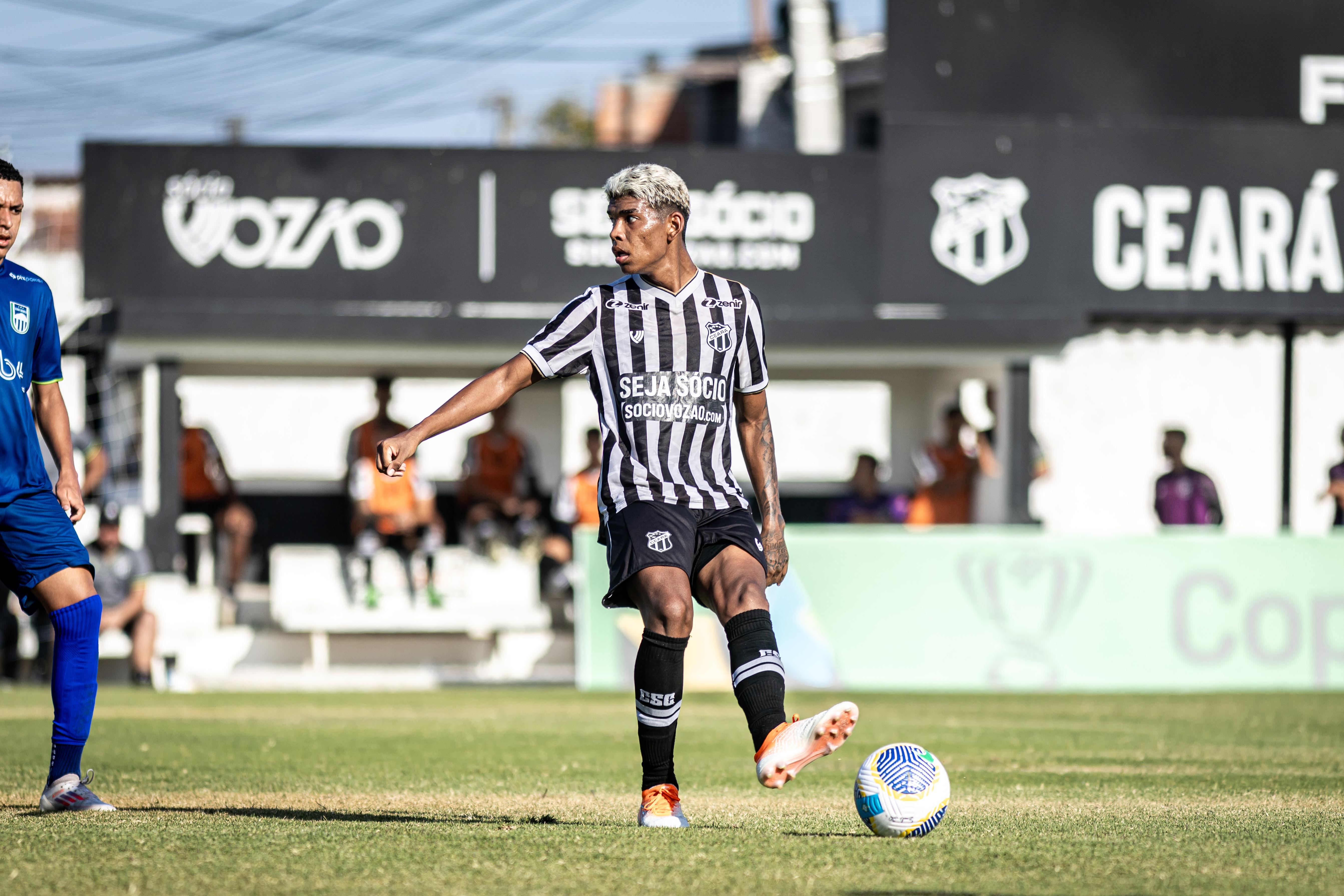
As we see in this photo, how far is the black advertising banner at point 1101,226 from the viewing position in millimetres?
17156

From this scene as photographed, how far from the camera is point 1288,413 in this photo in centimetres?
1794

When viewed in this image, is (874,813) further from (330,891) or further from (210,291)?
(210,291)

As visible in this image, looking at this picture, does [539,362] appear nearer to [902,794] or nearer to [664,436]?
[664,436]

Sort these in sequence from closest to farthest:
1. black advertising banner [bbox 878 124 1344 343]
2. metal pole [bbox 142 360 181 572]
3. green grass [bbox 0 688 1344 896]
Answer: green grass [bbox 0 688 1344 896] → metal pole [bbox 142 360 181 572] → black advertising banner [bbox 878 124 1344 343]

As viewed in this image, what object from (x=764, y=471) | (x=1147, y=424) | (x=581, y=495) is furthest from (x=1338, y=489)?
(x=764, y=471)

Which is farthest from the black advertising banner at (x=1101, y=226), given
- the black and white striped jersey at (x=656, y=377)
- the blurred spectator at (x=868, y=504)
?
the black and white striped jersey at (x=656, y=377)

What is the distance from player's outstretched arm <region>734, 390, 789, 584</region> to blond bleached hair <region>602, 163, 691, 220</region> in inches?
27.6

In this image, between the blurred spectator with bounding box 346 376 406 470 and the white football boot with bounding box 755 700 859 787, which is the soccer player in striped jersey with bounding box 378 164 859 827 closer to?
the white football boot with bounding box 755 700 859 787

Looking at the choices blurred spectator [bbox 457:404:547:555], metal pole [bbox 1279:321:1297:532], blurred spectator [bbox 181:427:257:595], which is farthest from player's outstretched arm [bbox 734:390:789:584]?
metal pole [bbox 1279:321:1297:532]

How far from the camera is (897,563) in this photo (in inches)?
600

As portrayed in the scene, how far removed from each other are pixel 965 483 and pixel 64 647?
A: 13.1 meters

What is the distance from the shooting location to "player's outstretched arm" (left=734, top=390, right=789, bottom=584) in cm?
599

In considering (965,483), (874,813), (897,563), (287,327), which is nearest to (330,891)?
(874,813)

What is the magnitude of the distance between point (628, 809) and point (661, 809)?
88 centimetres
